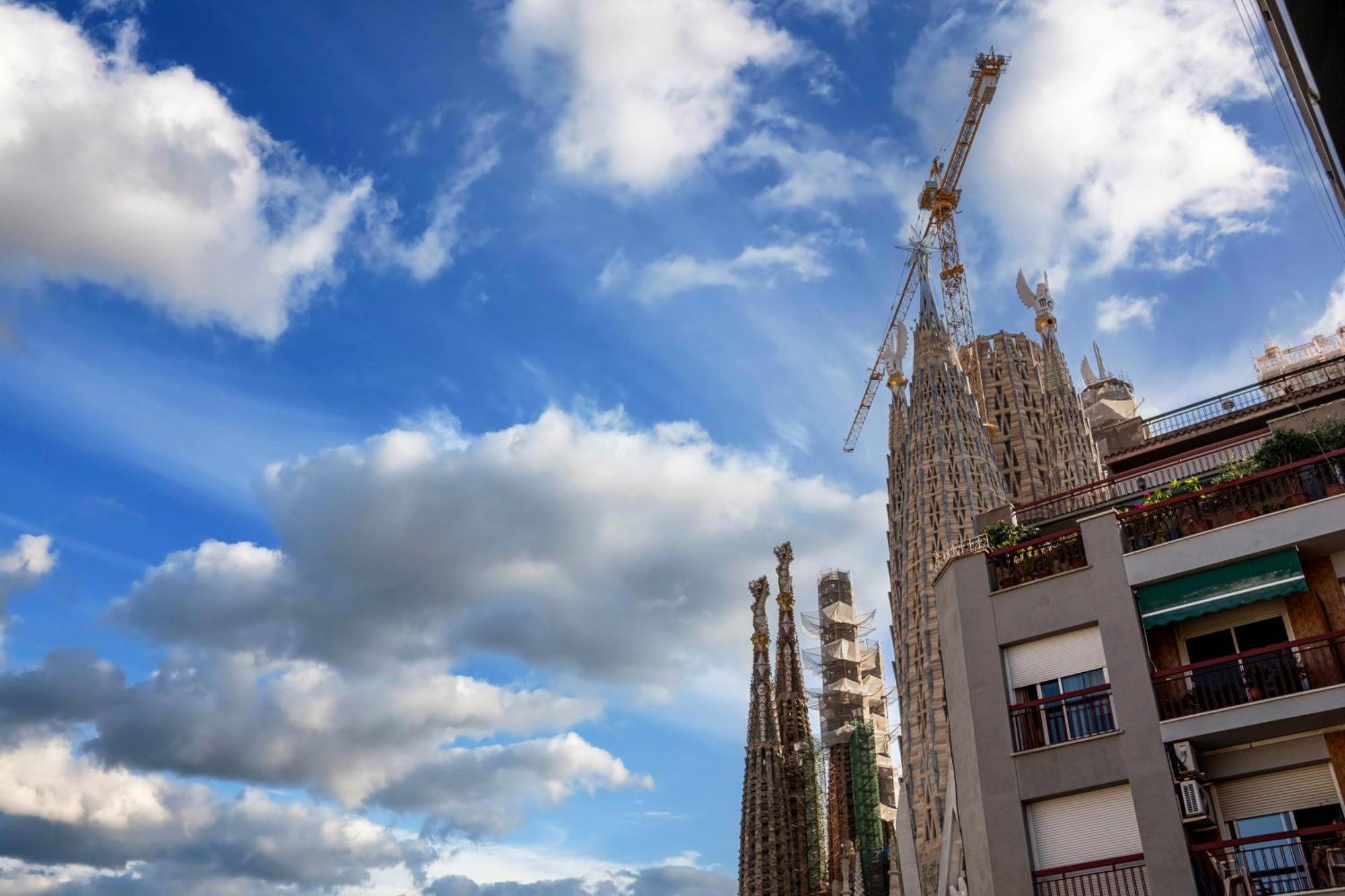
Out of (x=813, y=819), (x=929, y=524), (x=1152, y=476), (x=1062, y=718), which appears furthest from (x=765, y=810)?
(x=1062, y=718)

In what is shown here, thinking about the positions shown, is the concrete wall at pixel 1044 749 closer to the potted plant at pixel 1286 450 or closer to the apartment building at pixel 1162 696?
the apartment building at pixel 1162 696

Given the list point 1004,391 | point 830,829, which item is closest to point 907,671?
point 1004,391

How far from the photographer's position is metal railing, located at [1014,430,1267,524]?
24078 millimetres

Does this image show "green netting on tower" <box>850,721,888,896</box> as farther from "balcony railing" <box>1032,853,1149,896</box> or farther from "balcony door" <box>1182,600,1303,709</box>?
"balcony door" <box>1182,600,1303,709</box>

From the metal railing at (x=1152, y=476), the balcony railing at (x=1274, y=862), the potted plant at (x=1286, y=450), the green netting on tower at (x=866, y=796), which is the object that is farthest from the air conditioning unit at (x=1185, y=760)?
the green netting on tower at (x=866, y=796)

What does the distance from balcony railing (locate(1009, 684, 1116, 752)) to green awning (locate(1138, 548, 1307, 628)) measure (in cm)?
144

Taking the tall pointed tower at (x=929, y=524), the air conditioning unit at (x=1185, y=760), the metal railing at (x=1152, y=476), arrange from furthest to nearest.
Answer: the tall pointed tower at (x=929, y=524) → the metal railing at (x=1152, y=476) → the air conditioning unit at (x=1185, y=760)

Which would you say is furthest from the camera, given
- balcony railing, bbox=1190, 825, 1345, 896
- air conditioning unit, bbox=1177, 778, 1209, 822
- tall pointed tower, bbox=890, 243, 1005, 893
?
tall pointed tower, bbox=890, 243, 1005, 893

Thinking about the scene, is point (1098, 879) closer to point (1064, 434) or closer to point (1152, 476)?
point (1152, 476)

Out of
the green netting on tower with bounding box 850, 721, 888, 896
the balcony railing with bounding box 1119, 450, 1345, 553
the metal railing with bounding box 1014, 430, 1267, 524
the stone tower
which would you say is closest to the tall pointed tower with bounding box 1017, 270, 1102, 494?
the stone tower

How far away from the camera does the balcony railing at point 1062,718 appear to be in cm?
1880

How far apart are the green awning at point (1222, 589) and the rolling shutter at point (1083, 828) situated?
109 inches

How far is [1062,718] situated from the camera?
752 inches

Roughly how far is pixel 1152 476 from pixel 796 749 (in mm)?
52053
